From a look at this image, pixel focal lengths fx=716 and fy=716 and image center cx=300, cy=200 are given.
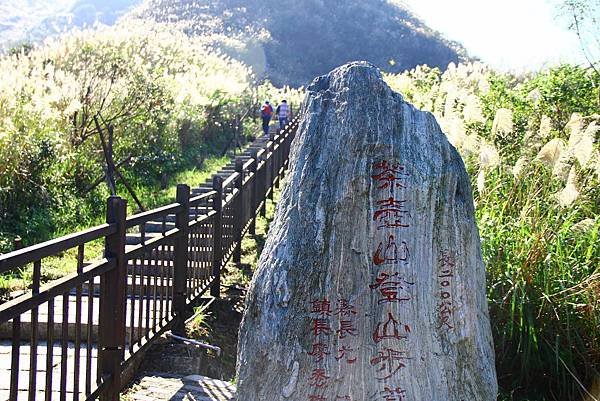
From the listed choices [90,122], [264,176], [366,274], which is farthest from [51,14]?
[366,274]

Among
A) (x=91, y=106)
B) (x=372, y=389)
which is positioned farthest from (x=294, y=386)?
(x=91, y=106)

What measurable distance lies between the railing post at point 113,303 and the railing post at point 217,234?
2.67 meters

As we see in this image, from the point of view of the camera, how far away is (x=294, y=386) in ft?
10.6

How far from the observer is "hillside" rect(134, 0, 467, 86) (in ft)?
166

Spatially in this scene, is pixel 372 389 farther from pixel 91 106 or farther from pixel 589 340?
pixel 91 106

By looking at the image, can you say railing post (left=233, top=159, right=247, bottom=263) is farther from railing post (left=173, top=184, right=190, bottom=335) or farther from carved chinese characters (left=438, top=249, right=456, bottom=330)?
carved chinese characters (left=438, top=249, right=456, bottom=330)

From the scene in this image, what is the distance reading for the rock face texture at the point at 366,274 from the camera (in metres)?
3.24

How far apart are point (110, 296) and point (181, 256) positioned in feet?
4.93

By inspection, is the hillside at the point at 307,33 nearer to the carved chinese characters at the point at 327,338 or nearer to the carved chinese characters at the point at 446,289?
the carved chinese characters at the point at 446,289

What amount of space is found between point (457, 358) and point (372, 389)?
444 mm

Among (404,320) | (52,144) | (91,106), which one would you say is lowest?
(404,320)

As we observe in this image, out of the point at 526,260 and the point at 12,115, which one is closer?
the point at 526,260

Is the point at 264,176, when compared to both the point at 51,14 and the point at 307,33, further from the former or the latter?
the point at 51,14

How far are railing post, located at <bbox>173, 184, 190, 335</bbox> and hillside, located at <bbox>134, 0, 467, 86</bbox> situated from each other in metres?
41.4
